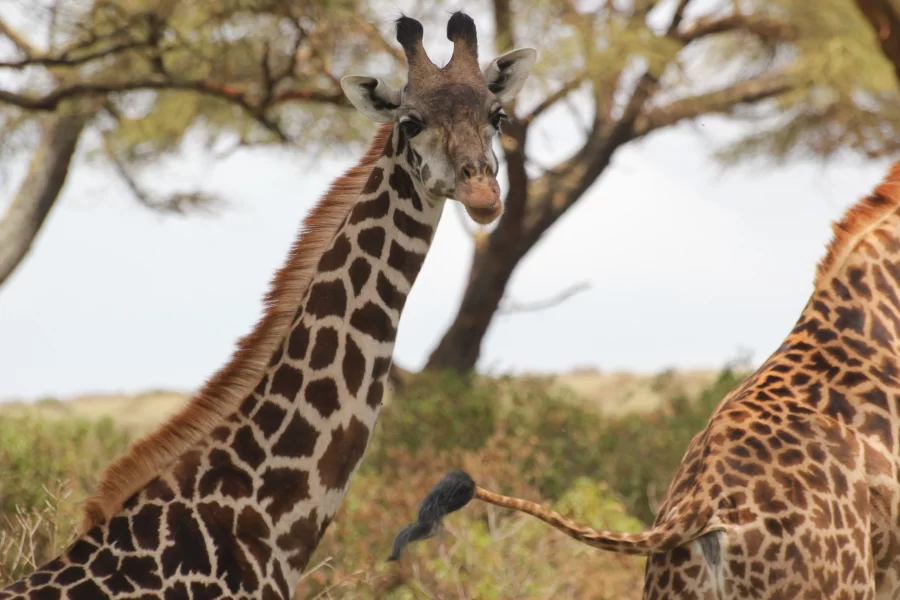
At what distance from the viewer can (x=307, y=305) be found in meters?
4.54

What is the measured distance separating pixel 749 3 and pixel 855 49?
194 cm

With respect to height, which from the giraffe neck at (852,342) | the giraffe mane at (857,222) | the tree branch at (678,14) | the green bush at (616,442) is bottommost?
the green bush at (616,442)

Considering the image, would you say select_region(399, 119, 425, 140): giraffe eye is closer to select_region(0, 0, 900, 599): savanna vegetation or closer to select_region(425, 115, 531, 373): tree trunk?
select_region(0, 0, 900, 599): savanna vegetation

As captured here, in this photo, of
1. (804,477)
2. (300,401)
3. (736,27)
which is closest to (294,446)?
(300,401)

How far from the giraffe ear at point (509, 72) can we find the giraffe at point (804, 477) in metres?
1.59

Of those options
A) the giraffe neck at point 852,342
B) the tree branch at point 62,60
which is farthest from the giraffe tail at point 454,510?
the tree branch at point 62,60

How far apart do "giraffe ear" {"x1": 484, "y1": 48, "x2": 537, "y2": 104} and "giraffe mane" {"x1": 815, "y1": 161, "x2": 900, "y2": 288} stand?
1.58 m

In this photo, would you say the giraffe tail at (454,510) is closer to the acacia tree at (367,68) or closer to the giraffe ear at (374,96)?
the giraffe ear at (374,96)

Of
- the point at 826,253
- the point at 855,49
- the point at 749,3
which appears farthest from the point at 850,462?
the point at 749,3

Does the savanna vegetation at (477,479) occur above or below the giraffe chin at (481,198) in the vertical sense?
below

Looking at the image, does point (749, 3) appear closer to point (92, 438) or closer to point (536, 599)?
point (92, 438)

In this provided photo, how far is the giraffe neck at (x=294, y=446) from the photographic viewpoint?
13.8 feet

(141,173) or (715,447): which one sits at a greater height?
(141,173)

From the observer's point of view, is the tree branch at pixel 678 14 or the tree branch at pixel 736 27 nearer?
the tree branch at pixel 678 14
